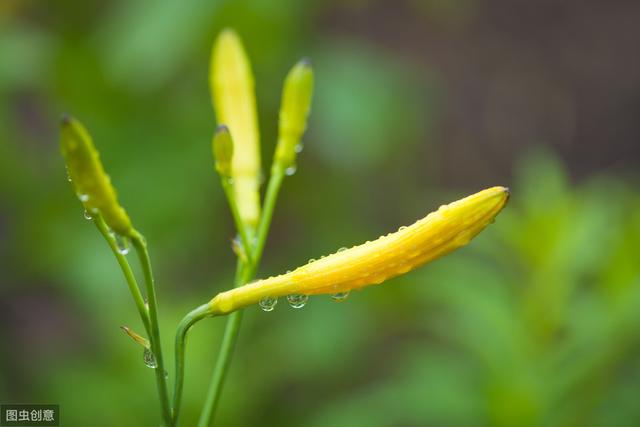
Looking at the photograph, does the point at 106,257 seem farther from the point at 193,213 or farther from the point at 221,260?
the point at 221,260

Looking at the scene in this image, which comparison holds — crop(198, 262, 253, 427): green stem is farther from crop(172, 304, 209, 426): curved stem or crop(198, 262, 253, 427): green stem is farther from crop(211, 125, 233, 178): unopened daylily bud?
crop(211, 125, 233, 178): unopened daylily bud

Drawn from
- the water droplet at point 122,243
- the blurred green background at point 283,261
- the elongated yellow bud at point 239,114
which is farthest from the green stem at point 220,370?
the blurred green background at point 283,261

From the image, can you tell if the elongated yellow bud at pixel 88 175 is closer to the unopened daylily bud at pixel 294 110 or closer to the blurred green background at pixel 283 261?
the unopened daylily bud at pixel 294 110

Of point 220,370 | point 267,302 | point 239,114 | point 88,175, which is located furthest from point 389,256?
point 239,114

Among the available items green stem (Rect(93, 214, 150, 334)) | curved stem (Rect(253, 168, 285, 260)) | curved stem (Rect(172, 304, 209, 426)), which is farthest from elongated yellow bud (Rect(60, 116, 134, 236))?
curved stem (Rect(253, 168, 285, 260))

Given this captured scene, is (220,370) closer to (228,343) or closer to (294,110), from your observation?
(228,343)

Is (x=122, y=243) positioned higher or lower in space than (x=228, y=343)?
higher

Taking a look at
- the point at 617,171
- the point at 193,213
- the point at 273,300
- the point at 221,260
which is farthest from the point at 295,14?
A: the point at 617,171
